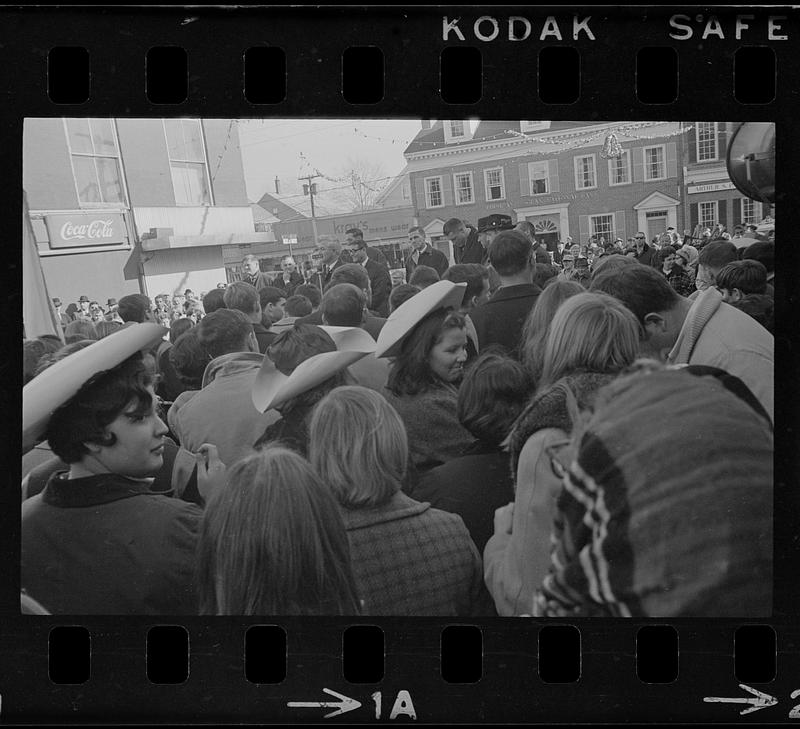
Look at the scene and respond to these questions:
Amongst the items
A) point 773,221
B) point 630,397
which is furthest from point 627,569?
point 773,221

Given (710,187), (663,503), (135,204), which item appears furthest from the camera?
(135,204)

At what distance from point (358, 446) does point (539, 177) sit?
4.80 ft

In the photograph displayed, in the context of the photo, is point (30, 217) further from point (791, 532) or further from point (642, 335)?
point (791, 532)

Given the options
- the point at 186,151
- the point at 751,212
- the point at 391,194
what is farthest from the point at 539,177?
the point at 186,151

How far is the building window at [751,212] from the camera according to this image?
3.98 m

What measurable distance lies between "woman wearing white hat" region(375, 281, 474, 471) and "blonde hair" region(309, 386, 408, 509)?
0.23ft

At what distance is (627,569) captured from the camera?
3.90 m

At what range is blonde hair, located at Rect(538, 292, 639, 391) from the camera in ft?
12.9

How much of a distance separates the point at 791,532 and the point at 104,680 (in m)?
3.18

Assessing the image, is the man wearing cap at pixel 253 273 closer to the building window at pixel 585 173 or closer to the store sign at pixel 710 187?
the building window at pixel 585 173

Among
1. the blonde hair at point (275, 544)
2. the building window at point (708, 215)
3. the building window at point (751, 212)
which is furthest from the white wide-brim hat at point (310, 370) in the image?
the building window at point (751, 212)

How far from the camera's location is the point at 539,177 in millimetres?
4000

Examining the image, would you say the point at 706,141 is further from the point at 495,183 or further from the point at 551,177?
the point at 495,183

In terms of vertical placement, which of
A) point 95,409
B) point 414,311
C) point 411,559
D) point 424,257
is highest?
point 424,257
